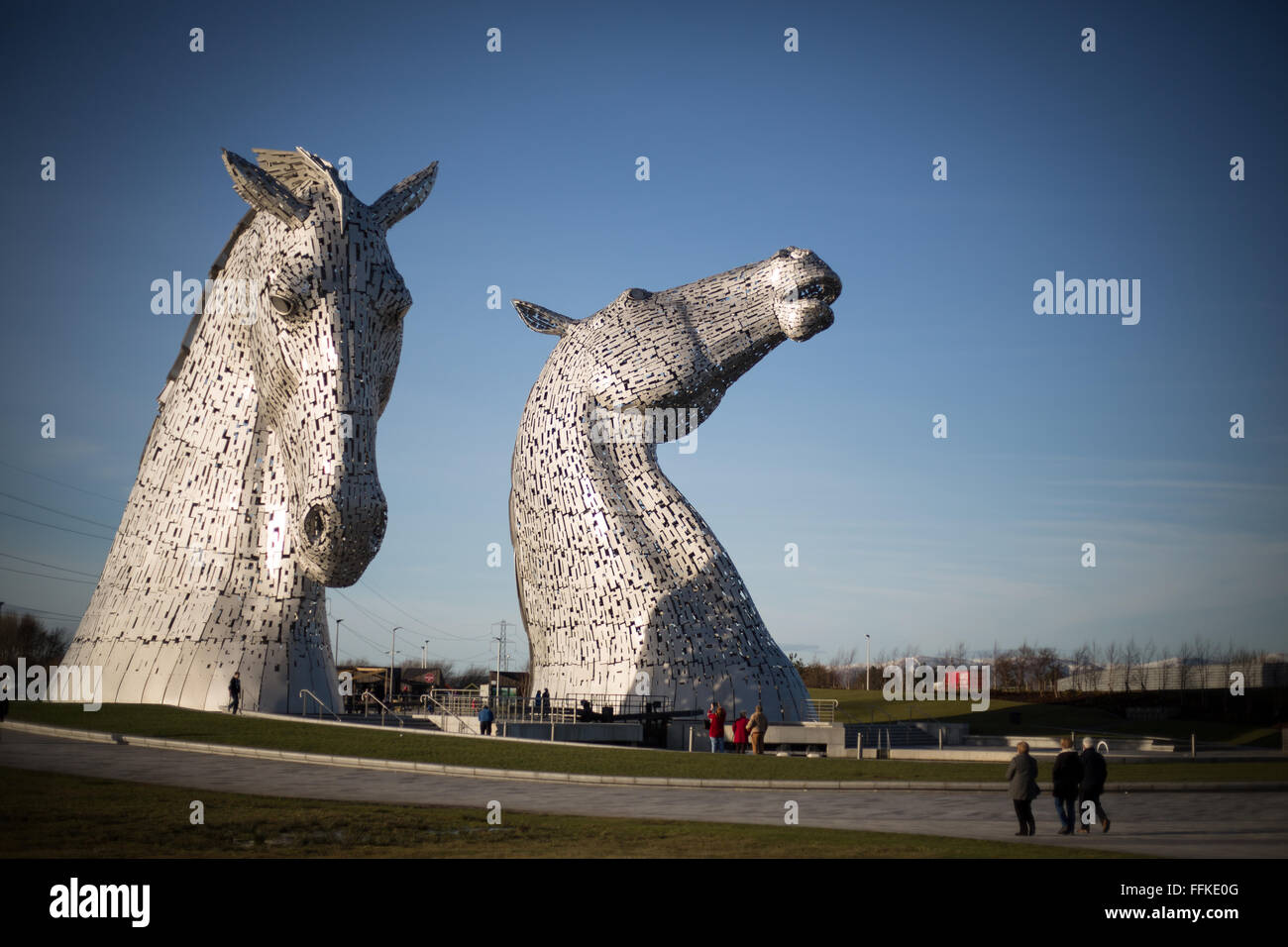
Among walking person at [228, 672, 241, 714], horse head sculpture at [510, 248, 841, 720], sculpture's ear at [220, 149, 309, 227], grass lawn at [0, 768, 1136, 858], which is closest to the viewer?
grass lawn at [0, 768, 1136, 858]

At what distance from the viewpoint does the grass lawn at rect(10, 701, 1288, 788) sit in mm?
14906

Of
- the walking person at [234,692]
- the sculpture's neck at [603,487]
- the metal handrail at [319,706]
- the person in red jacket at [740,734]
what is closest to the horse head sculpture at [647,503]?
the sculpture's neck at [603,487]

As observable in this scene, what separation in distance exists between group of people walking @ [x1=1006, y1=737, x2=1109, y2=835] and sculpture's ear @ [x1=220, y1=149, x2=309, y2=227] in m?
8.62

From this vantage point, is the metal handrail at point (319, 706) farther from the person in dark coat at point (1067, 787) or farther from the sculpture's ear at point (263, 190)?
A: the person in dark coat at point (1067, 787)

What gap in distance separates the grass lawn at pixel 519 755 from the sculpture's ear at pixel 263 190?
266 inches

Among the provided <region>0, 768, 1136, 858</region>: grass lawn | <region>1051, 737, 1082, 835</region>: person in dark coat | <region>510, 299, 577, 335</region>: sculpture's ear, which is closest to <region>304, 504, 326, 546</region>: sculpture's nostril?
<region>0, 768, 1136, 858</region>: grass lawn

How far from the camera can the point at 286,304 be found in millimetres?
11070

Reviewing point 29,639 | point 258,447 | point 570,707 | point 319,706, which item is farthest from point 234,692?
point 29,639

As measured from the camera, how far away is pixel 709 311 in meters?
28.4

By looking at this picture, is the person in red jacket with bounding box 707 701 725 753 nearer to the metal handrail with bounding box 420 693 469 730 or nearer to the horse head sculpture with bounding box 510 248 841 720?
the horse head sculpture with bounding box 510 248 841 720
